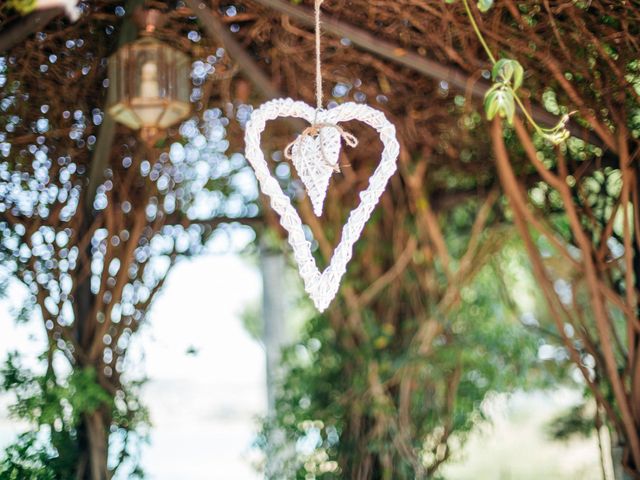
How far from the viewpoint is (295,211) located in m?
1.92

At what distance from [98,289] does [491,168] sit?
1.93 metres

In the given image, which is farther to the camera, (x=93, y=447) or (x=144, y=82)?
(x=93, y=447)

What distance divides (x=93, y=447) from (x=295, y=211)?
217 centimetres

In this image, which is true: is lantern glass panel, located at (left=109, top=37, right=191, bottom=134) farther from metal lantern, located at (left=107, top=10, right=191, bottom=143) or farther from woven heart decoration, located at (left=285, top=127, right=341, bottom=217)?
woven heart decoration, located at (left=285, top=127, right=341, bottom=217)

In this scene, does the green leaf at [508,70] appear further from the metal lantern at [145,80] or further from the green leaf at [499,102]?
the metal lantern at [145,80]

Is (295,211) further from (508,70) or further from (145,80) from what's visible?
(145,80)

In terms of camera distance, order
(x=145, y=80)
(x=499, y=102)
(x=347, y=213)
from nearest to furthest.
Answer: (x=499, y=102) → (x=145, y=80) → (x=347, y=213)

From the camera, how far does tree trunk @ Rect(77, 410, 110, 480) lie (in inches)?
143

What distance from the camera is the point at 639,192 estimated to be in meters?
2.97

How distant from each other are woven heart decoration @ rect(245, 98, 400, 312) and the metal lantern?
861 millimetres

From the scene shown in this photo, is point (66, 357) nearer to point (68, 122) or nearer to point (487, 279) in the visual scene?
point (68, 122)

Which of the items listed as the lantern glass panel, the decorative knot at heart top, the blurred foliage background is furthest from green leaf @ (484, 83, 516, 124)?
the lantern glass panel

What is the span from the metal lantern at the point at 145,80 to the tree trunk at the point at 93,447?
150 centimetres

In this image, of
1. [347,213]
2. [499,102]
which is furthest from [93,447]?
[499,102]
